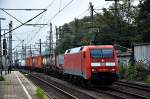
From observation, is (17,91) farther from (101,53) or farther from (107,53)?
(107,53)

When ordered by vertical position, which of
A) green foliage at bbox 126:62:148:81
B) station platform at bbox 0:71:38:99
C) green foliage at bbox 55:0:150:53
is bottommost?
station platform at bbox 0:71:38:99

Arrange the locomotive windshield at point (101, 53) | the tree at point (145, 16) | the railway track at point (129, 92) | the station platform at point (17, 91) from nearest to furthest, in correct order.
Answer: the railway track at point (129, 92) < the station platform at point (17, 91) < the locomotive windshield at point (101, 53) < the tree at point (145, 16)

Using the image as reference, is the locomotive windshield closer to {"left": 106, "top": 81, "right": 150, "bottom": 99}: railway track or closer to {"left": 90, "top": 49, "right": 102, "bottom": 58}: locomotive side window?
{"left": 90, "top": 49, "right": 102, "bottom": 58}: locomotive side window

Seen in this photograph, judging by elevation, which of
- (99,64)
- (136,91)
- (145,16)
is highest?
(145,16)

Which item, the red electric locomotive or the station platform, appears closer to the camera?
the station platform

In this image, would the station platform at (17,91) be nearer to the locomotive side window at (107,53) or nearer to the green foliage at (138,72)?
the locomotive side window at (107,53)

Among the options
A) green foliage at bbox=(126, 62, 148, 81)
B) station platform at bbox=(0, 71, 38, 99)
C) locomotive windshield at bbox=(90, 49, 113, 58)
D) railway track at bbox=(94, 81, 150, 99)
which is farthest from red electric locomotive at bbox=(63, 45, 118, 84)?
green foliage at bbox=(126, 62, 148, 81)

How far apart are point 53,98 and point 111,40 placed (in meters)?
48.9

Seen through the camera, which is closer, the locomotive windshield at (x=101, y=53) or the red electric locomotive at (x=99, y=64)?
the red electric locomotive at (x=99, y=64)

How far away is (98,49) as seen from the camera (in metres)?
30.8

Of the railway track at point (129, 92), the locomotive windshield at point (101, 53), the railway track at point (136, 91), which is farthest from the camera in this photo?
the locomotive windshield at point (101, 53)

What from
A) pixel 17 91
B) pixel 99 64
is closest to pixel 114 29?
pixel 99 64

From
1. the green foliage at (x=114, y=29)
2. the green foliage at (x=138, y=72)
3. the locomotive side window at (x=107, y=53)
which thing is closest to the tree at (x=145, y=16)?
the green foliage at (x=114, y=29)

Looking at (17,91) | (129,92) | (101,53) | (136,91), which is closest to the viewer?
(129,92)
